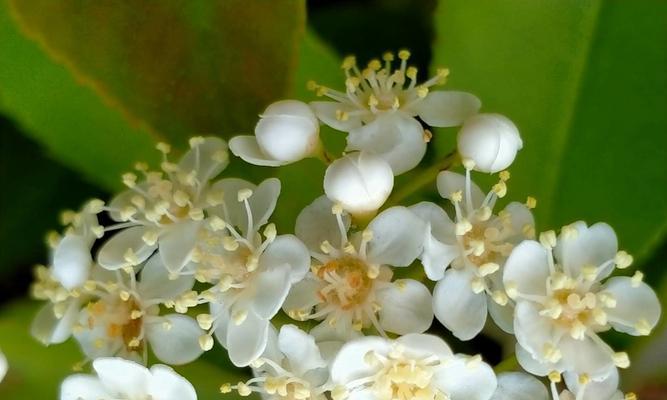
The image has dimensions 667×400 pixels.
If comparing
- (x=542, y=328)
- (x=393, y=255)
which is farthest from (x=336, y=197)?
(x=542, y=328)

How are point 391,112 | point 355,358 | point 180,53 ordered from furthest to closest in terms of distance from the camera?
1. point 180,53
2. point 391,112
3. point 355,358

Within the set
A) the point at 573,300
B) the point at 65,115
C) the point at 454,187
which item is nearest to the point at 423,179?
the point at 454,187

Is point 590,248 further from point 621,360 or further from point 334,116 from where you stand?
point 334,116

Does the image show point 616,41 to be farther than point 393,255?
Yes

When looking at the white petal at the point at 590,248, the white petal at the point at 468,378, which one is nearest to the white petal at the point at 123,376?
the white petal at the point at 468,378

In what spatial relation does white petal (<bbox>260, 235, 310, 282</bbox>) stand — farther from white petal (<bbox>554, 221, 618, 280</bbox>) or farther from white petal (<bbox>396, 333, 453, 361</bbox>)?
white petal (<bbox>554, 221, 618, 280</bbox>)

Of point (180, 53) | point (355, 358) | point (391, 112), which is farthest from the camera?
point (180, 53)

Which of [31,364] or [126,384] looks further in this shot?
[31,364]

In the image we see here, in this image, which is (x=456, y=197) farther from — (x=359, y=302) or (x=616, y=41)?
(x=616, y=41)
